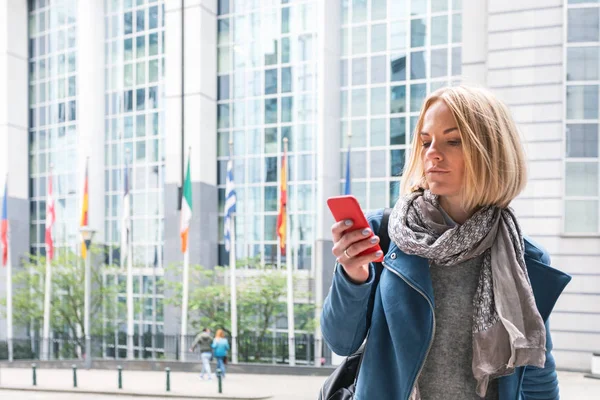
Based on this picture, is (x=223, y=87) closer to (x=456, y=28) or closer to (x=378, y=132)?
(x=378, y=132)

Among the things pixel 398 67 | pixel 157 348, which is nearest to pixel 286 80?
pixel 398 67

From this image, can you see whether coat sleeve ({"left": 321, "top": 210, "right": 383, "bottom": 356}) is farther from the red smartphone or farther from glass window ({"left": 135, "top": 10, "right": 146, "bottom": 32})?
glass window ({"left": 135, "top": 10, "right": 146, "bottom": 32})

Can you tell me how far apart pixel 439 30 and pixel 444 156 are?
26.9m

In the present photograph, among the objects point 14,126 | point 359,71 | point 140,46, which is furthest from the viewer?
point 14,126

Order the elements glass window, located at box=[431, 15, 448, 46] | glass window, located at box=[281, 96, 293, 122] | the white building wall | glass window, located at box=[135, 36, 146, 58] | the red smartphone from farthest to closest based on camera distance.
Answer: glass window, located at box=[135, 36, 146, 58] < glass window, located at box=[281, 96, 293, 122] < glass window, located at box=[431, 15, 448, 46] < the white building wall < the red smartphone

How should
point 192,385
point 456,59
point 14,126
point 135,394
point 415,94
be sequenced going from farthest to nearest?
point 14,126, point 415,94, point 456,59, point 192,385, point 135,394

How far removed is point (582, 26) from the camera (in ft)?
58.6

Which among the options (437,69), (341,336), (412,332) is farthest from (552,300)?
(437,69)

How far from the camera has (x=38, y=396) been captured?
49.0ft

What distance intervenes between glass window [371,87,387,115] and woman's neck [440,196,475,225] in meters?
26.8

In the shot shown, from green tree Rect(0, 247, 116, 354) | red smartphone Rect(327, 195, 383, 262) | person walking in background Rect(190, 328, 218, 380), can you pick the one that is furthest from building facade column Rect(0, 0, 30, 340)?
red smartphone Rect(327, 195, 383, 262)

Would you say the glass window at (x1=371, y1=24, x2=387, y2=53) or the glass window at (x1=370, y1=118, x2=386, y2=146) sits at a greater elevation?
the glass window at (x1=371, y1=24, x2=387, y2=53)

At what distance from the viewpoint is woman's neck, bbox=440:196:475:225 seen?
1.80 meters

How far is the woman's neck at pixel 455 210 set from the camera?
1797 millimetres
